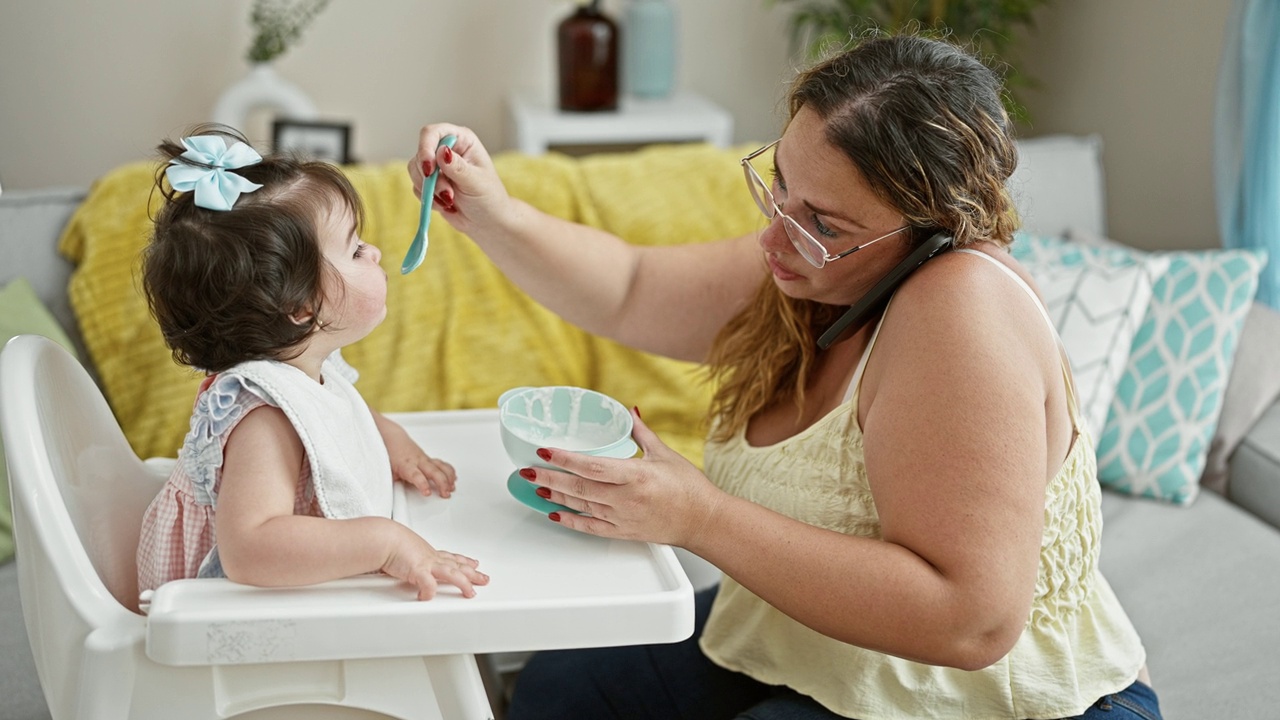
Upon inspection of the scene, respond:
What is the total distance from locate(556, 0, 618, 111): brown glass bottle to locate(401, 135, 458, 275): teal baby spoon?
1.95 metres

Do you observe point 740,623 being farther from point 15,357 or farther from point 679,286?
point 15,357

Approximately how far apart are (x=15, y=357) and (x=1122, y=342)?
182cm

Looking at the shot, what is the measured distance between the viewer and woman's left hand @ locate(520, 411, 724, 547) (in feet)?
3.40

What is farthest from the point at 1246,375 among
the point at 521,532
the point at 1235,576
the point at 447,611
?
the point at 447,611

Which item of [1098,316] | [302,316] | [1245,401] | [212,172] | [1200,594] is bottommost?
[1200,594]

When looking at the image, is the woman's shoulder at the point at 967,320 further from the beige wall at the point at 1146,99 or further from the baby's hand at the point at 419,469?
the beige wall at the point at 1146,99

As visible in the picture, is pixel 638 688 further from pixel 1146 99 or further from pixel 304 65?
pixel 304 65

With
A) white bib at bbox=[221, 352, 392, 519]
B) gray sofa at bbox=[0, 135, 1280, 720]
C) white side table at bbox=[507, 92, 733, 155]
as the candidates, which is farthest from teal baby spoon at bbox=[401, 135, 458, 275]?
white side table at bbox=[507, 92, 733, 155]

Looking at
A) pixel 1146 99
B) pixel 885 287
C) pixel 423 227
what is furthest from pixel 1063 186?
pixel 423 227

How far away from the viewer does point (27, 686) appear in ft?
5.03

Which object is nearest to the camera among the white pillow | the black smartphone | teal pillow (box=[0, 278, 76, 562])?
the black smartphone

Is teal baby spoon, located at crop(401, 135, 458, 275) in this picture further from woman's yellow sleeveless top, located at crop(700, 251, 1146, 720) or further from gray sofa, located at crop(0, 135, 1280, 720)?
gray sofa, located at crop(0, 135, 1280, 720)

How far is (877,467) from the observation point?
41.8 inches

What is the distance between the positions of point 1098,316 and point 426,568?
1553 mm
